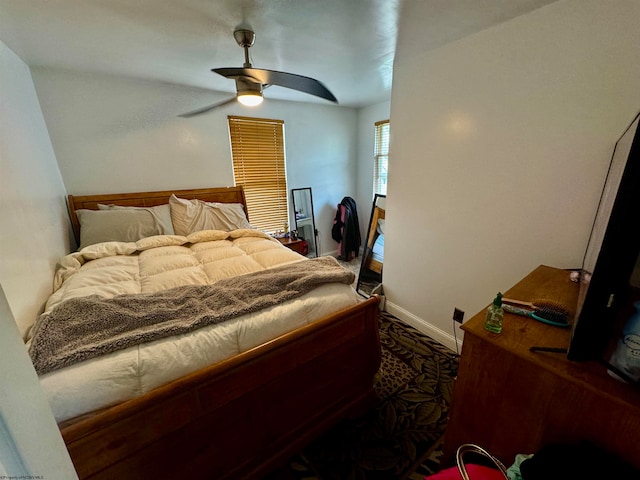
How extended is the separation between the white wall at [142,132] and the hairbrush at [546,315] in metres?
3.05

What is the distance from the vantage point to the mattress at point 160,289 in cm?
86

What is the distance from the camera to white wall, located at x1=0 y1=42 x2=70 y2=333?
4.15ft

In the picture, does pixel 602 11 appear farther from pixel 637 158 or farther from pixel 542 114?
pixel 637 158

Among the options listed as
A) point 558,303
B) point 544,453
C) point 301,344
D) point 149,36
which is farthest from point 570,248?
point 149,36

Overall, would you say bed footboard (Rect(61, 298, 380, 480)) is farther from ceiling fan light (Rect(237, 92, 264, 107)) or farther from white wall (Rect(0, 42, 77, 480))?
ceiling fan light (Rect(237, 92, 264, 107))

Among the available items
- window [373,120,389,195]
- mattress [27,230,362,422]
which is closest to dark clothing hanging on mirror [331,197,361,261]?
window [373,120,389,195]

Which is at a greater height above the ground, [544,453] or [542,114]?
[542,114]

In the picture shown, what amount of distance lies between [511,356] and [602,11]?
159 centimetres

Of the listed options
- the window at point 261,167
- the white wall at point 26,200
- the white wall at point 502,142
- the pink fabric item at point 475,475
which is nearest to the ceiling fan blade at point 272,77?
the white wall at point 502,142

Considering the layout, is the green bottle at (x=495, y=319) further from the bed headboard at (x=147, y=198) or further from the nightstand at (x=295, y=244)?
the bed headboard at (x=147, y=198)

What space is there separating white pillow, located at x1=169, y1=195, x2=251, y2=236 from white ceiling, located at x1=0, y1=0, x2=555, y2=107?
1204 millimetres

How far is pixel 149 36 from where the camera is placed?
1.64 meters

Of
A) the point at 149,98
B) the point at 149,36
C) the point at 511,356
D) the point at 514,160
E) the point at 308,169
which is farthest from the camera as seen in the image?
the point at 308,169

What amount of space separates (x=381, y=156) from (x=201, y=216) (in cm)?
255
